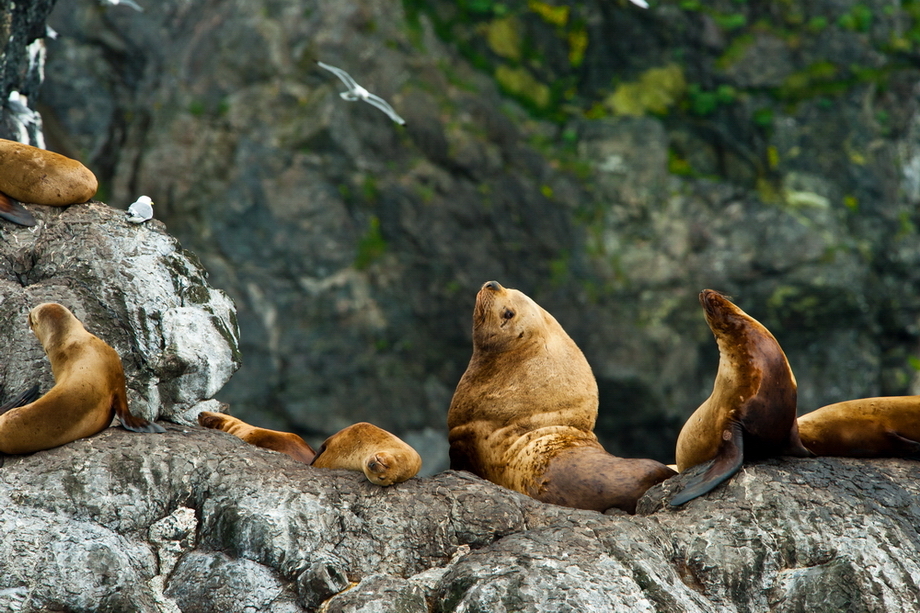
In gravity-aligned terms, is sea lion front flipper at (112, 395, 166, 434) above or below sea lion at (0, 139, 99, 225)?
below

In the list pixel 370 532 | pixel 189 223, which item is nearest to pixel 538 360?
pixel 370 532

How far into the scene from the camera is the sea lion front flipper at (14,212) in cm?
503

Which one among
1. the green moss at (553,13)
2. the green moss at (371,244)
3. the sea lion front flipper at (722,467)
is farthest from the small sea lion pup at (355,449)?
the green moss at (553,13)

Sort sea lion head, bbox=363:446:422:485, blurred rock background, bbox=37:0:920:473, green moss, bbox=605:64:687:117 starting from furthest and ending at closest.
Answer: green moss, bbox=605:64:687:117, blurred rock background, bbox=37:0:920:473, sea lion head, bbox=363:446:422:485

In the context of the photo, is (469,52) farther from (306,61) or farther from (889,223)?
(889,223)

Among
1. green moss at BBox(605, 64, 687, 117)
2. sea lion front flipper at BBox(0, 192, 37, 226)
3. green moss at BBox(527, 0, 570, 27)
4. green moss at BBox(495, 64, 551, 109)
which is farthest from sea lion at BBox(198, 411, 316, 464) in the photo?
green moss at BBox(527, 0, 570, 27)

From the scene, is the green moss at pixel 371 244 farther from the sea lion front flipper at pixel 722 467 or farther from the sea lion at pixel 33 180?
the sea lion front flipper at pixel 722 467

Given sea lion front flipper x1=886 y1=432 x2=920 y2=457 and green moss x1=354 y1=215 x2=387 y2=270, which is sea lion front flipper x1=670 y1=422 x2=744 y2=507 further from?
green moss x1=354 y1=215 x2=387 y2=270

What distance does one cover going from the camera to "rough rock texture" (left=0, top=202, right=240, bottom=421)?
4.71 metres

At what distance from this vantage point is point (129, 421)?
14.2ft

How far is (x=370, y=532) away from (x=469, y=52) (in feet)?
47.8

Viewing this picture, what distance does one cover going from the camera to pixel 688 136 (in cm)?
1709

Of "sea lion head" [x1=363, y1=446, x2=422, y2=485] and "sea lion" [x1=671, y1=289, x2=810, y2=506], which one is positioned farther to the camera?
"sea lion" [x1=671, y1=289, x2=810, y2=506]

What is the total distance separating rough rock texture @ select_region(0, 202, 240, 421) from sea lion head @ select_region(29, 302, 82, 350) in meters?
0.22
